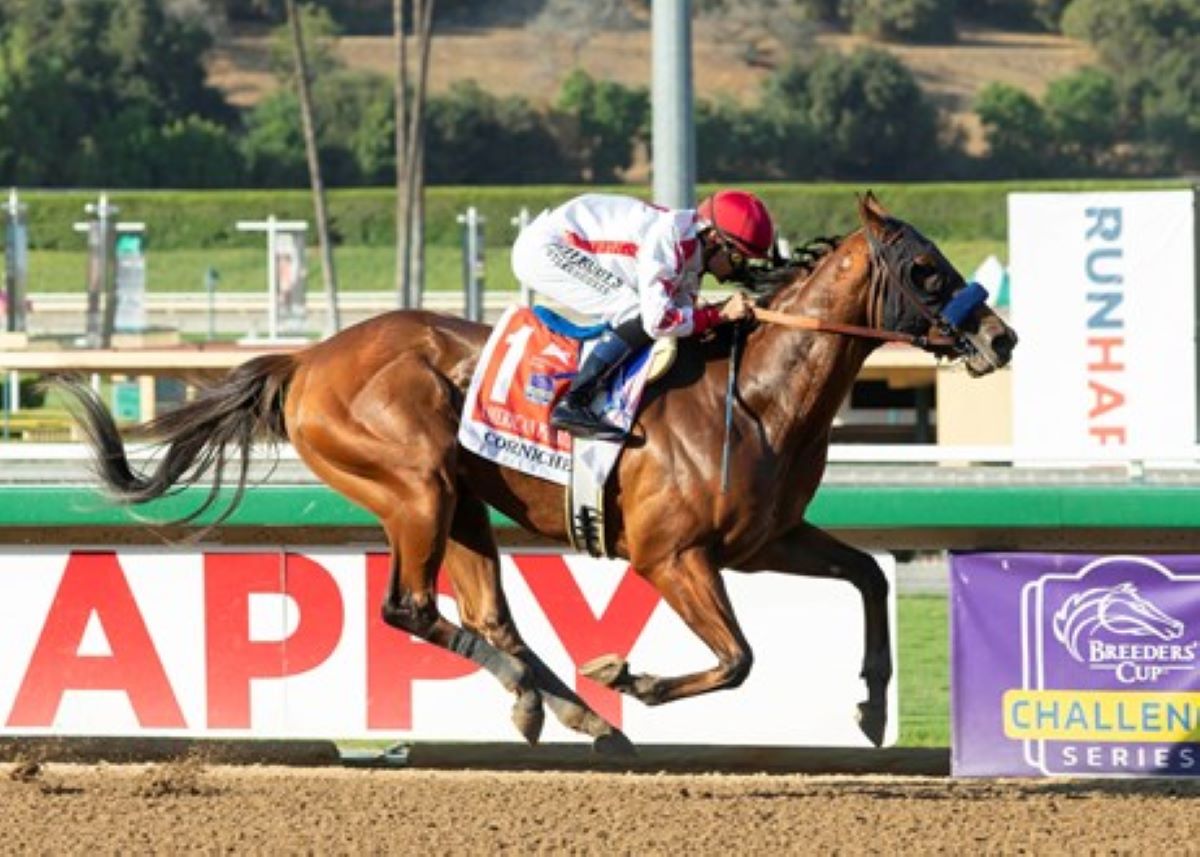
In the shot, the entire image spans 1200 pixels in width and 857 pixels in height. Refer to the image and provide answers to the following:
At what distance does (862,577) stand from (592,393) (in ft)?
3.05

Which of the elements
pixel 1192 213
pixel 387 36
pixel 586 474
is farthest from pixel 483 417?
pixel 387 36

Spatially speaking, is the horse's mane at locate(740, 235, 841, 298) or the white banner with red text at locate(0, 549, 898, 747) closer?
the horse's mane at locate(740, 235, 841, 298)

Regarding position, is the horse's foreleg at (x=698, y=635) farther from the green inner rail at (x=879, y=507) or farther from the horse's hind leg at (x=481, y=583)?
the green inner rail at (x=879, y=507)

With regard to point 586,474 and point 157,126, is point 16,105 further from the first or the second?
point 586,474

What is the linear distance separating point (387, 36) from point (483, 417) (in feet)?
168

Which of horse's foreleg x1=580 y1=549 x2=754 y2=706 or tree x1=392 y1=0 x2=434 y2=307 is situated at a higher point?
tree x1=392 y1=0 x2=434 y2=307

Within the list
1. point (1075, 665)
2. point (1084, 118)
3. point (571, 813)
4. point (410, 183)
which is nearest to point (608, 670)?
point (571, 813)

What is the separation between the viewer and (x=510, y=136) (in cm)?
4838

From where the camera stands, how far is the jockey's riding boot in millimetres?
6879

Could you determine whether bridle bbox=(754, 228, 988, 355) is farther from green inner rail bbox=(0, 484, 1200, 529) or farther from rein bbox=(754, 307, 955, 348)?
green inner rail bbox=(0, 484, 1200, 529)

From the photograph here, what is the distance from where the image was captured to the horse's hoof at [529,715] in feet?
22.6

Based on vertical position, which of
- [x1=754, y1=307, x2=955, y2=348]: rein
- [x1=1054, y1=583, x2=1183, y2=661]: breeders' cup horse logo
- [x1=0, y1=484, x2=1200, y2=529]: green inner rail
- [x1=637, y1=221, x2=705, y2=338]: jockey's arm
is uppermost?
[x1=637, y1=221, x2=705, y2=338]: jockey's arm

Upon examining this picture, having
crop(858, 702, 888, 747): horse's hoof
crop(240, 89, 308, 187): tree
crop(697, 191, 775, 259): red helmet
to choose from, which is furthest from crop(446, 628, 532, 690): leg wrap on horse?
crop(240, 89, 308, 187): tree

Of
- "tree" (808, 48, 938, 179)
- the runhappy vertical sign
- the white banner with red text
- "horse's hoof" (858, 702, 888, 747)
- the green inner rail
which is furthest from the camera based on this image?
"tree" (808, 48, 938, 179)
